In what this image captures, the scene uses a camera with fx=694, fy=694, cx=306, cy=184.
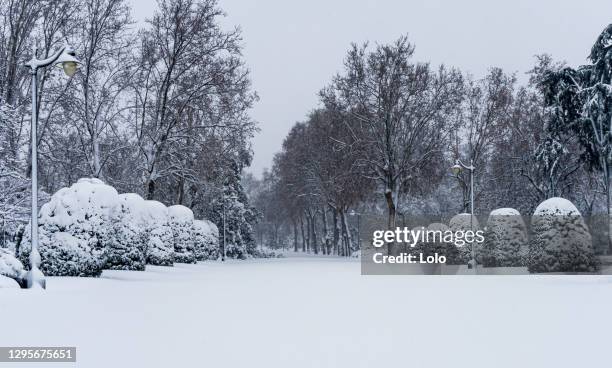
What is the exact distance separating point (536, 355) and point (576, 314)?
4893mm

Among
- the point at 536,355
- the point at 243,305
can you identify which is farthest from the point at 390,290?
the point at 536,355

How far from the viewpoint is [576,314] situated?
12703mm

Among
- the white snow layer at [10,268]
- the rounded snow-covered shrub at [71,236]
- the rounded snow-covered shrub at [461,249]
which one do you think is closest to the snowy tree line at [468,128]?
the rounded snow-covered shrub at [461,249]

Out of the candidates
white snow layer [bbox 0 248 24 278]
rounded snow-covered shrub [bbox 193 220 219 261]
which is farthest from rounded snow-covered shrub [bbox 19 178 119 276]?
rounded snow-covered shrub [bbox 193 220 219 261]

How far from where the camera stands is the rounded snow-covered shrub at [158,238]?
30516mm

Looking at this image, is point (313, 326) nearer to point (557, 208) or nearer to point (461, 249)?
point (557, 208)

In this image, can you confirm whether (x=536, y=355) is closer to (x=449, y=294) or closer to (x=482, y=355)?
(x=482, y=355)

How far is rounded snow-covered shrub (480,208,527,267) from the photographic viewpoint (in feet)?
93.4

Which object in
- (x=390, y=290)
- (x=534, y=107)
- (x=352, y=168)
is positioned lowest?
(x=390, y=290)

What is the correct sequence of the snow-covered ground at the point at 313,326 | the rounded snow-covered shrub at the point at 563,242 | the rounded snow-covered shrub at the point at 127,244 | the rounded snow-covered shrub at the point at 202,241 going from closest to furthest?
the snow-covered ground at the point at 313,326 < the rounded snow-covered shrub at the point at 127,244 < the rounded snow-covered shrub at the point at 563,242 < the rounded snow-covered shrub at the point at 202,241

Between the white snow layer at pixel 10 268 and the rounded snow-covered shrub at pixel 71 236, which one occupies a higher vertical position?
the rounded snow-covered shrub at pixel 71 236

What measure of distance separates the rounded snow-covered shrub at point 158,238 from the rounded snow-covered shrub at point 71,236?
8866 millimetres

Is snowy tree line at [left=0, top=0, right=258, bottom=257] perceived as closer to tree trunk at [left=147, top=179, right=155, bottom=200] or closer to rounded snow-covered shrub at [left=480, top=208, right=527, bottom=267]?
tree trunk at [left=147, top=179, right=155, bottom=200]

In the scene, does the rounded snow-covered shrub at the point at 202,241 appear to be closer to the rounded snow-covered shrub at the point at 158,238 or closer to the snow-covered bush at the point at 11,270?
the rounded snow-covered shrub at the point at 158,238
